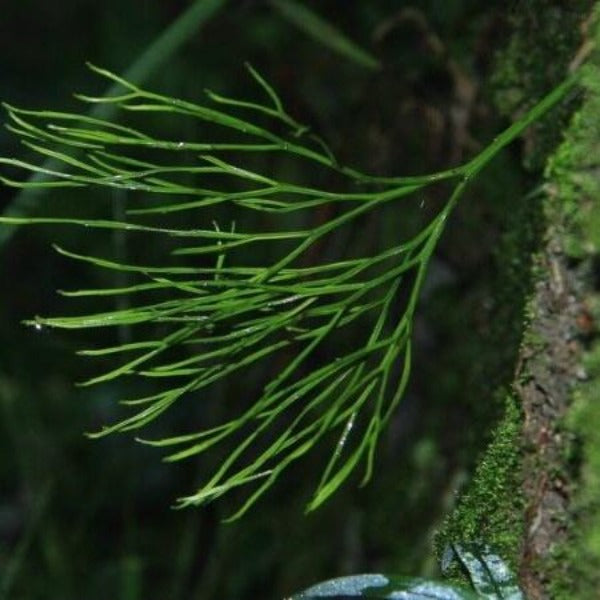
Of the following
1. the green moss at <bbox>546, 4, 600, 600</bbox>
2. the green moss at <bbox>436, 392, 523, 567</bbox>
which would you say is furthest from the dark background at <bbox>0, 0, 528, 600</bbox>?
the green moss at <bbox>546, 4, 600, 600</bbox>

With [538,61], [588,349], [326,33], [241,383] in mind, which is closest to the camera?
[588,349]

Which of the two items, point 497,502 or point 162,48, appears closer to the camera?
point 497,502

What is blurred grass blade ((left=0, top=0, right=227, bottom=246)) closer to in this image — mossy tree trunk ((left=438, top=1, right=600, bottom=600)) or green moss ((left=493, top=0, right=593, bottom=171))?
green moss ((left=493, top=0, right=593, bottom=171))

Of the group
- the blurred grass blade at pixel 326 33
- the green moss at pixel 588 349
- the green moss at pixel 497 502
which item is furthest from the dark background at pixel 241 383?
the green moss at pixel 588 349

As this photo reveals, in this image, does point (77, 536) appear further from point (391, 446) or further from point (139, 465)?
point (391, 446)

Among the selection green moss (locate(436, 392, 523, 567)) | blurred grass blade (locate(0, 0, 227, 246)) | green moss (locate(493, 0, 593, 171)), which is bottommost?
green moss (locate(436, 392, 523, 567))

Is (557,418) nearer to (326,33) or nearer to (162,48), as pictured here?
(162,48)

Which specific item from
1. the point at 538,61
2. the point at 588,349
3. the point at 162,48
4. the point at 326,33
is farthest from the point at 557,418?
the point at 326,33

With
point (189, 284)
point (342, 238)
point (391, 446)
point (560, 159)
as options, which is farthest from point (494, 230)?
point (189, 284)

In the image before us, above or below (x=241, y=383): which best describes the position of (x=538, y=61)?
above
